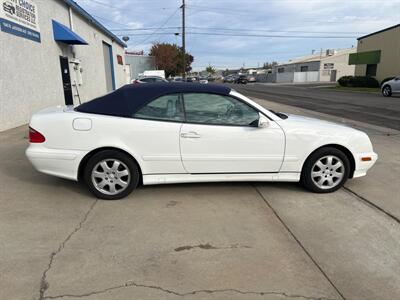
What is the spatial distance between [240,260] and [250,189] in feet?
6.06

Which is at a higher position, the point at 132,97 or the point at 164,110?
the point at 132,97

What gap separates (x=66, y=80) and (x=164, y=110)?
11.0 metres

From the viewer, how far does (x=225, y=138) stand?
440cm

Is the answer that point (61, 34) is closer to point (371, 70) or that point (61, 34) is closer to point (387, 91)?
point (387, 91)

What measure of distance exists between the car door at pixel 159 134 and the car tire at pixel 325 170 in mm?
1709

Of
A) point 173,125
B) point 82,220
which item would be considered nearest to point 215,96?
point 173,125

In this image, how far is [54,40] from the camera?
12703mm

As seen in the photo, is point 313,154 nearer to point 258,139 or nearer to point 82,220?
point 258,139

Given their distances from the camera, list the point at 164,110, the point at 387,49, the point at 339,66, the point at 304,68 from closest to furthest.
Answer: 1. the point at 164,110
2. the point at 387,49
3. the point at 339,66
4. the point at 304,68

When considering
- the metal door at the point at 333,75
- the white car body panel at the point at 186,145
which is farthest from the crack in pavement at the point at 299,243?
the metal door at the point at 333,75

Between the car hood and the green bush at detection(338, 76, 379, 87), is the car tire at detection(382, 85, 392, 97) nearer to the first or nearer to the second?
the green bush at detection(338, 76, 379, 87)

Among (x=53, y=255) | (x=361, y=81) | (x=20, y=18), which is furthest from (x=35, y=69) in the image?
(x=361, y=81)

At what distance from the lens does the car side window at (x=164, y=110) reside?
4379 mm

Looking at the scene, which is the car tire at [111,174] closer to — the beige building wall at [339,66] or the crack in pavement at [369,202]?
the crack in pavement at [369,202]
